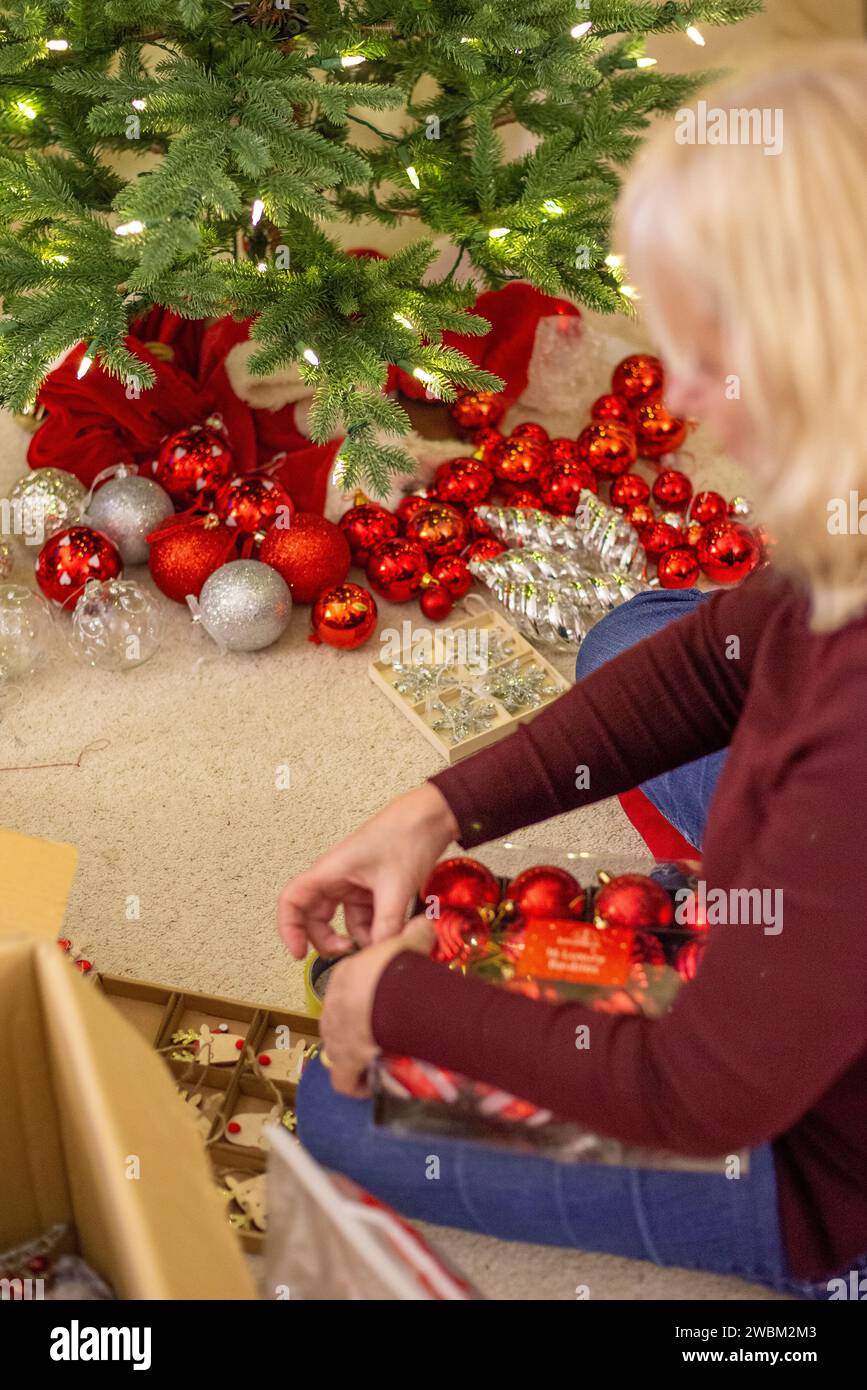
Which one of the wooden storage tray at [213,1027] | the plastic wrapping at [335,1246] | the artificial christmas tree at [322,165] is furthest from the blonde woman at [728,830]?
the artificial christmas tree at [322,165]

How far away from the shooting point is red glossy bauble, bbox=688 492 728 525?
1653 millimetres

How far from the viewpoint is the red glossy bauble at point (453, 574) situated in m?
1.61

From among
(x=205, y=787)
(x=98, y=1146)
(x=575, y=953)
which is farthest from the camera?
(x=205, y=787)

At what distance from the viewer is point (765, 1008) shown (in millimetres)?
677

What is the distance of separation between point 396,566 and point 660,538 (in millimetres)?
364

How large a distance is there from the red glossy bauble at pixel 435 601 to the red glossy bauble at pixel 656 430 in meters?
0.43

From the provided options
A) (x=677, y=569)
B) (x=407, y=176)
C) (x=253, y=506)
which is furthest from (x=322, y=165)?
(x=677, y=569)

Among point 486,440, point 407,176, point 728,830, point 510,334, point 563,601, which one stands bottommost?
point 728,830

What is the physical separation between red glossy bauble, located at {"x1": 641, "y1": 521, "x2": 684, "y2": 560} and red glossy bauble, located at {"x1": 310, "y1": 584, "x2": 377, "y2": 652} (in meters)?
0.39

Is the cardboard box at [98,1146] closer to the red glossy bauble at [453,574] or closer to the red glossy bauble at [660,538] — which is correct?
the red glossy bauble at [453,574]

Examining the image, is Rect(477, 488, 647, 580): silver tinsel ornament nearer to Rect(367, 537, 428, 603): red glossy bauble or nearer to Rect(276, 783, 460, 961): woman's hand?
Rect(367, 537, 428, 603): red glossy bauble

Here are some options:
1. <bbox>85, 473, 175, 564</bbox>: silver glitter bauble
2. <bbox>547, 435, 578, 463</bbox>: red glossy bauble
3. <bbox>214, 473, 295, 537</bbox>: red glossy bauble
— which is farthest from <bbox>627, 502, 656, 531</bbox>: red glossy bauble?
<bbox>85, 473, 175, 564</bbox>: silver glitter bauble

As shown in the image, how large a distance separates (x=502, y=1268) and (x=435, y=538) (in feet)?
2.98

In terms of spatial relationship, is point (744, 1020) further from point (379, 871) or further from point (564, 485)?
point (564, 485)
